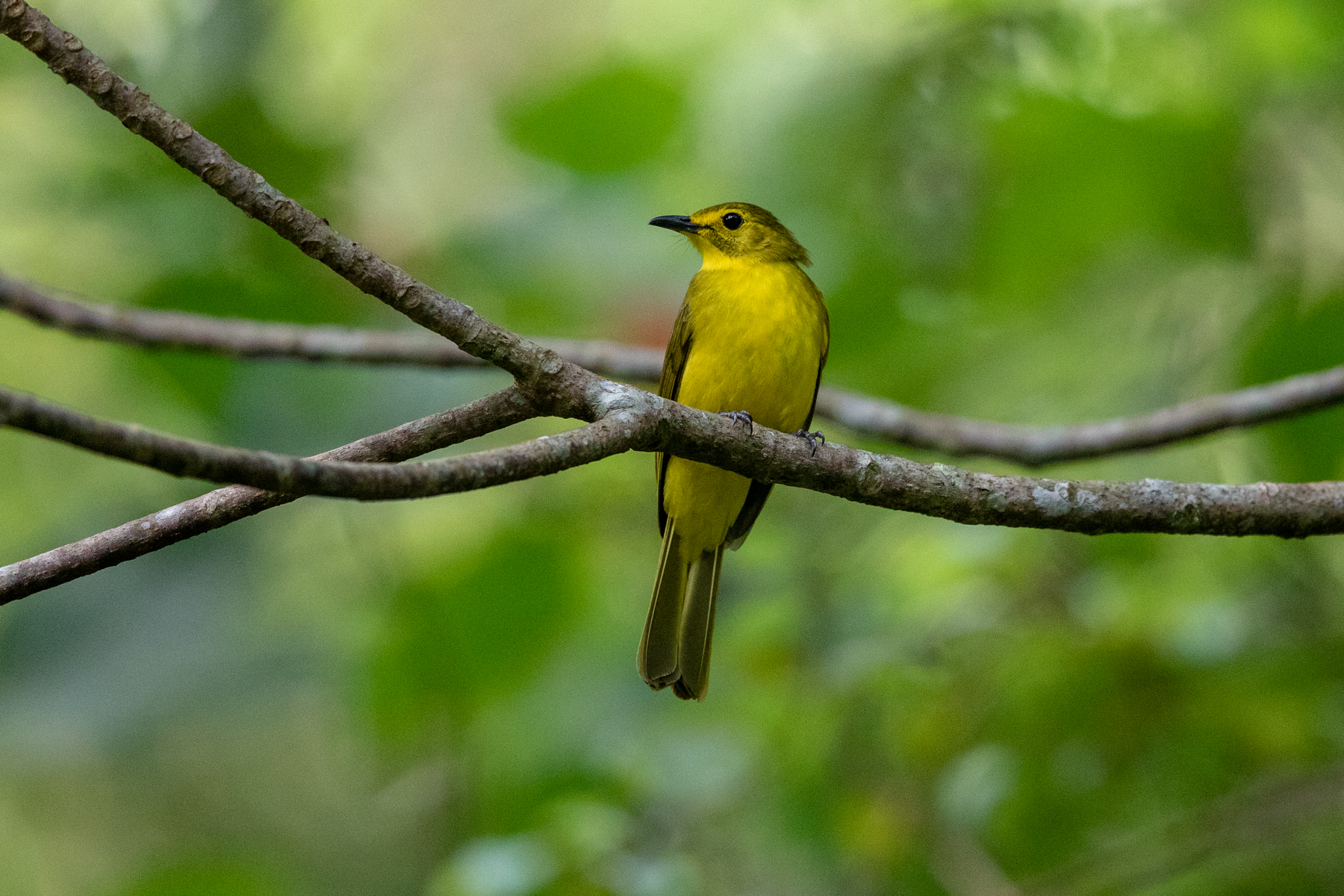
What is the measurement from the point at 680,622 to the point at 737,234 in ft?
5.20

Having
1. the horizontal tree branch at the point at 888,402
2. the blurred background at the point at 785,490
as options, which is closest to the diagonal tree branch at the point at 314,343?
the horizontal tree branch at the point at 888,402

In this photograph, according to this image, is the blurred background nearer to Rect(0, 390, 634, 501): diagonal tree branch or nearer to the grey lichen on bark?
the grey lichen on bark

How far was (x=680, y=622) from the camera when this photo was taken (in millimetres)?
4270

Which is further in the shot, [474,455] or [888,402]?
[888,402]

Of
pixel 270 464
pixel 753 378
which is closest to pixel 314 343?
pixel 753 378

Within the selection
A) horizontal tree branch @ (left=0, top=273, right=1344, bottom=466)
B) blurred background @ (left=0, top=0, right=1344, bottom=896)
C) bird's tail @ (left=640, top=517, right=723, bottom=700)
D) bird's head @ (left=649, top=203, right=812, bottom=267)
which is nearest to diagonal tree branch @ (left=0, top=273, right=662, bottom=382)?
horizontal tree branch @ (left=0, top=273, right=1344, bottom=466)

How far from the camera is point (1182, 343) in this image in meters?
5.11

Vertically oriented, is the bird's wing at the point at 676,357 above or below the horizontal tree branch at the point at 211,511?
above

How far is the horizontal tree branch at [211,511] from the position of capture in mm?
2188

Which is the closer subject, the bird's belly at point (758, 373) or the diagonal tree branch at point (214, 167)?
the diagonal tree branch at point (214, 167)

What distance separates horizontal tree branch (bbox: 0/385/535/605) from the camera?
7.18 ft

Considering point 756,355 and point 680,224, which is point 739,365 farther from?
point 680,224

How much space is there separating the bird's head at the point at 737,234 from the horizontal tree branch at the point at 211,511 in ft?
7.90

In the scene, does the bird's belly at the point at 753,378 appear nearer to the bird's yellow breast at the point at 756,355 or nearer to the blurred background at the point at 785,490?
the bird's yellow breast at the point at 756,355
